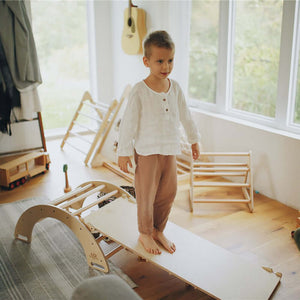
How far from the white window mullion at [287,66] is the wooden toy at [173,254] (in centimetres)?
134

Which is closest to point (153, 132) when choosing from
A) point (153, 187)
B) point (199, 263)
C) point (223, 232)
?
point (153, 187)

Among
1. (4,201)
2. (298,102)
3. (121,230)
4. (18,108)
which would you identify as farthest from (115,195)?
(18,108)

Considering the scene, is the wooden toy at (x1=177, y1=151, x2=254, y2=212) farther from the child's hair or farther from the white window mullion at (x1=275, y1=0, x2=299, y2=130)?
the child's hair

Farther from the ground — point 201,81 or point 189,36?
point 189,36

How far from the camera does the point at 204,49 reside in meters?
3.63

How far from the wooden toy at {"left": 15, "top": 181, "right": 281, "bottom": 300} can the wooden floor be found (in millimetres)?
100

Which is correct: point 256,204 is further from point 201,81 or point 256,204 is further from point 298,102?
point 201,81

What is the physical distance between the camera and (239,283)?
179 centimetres

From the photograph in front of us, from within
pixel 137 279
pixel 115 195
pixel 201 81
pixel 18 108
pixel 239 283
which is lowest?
pixel 137 279

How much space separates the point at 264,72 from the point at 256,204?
1084 millimetres

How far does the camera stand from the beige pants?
195cm

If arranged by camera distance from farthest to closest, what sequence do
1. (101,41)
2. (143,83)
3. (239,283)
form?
A: (101,41), (143,83), (239,283)

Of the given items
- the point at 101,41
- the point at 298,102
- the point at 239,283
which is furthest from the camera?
the point at 101,41

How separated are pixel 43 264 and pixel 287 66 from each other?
7.13ft
